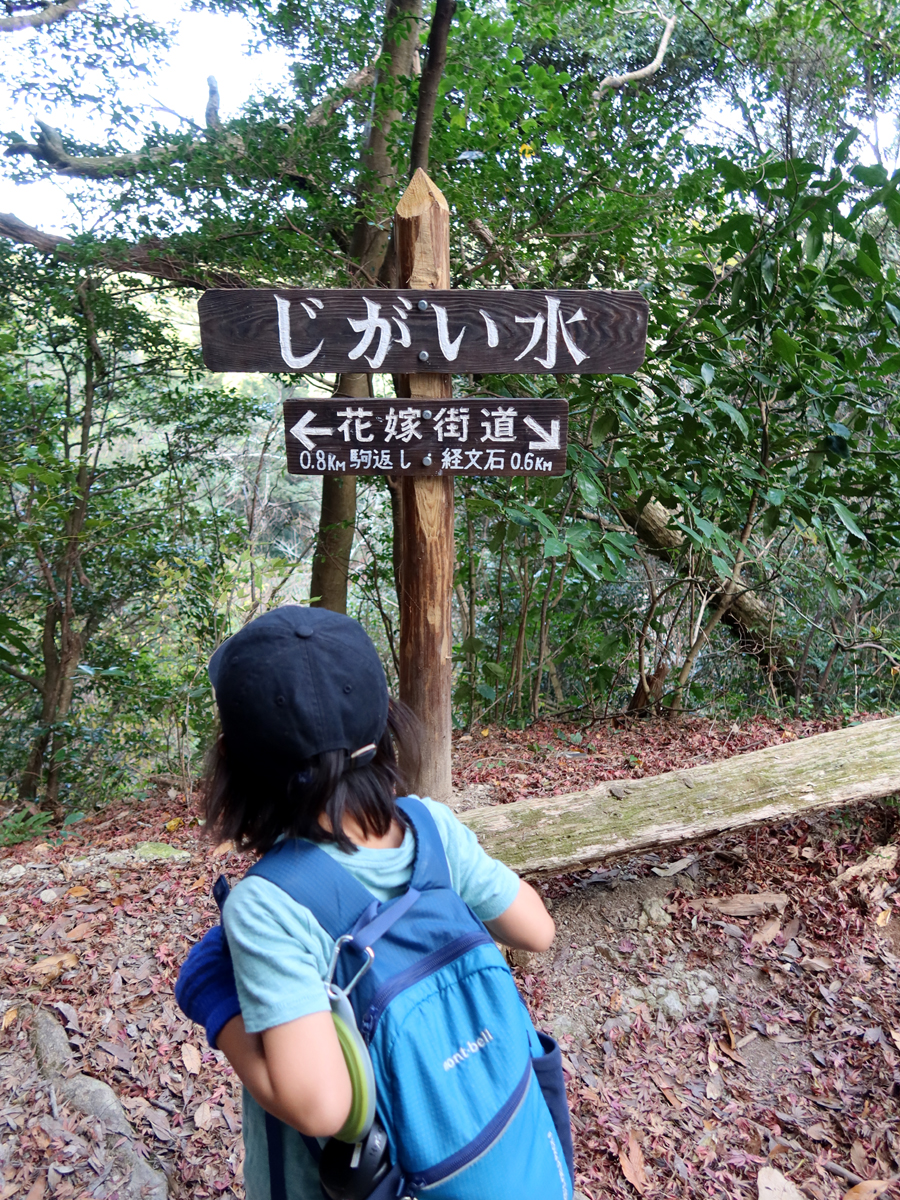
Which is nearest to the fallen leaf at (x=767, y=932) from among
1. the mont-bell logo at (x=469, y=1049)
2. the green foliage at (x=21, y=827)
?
the mont-bell logo at (x=469, y=1049)

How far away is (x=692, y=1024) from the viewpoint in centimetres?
261

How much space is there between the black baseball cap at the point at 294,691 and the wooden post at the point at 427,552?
5.39 ft

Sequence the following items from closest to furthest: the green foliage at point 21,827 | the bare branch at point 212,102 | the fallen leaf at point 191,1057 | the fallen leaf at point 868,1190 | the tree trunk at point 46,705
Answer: the fallen leaf at point 868,1190 → the fallen leaf at point 191,1057 → the green foliage at point 21,827 → the bare branch at point 212,102 → the tree trunk at point 46,705

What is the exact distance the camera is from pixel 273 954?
0.92 m

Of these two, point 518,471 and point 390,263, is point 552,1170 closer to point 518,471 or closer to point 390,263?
point 518,471

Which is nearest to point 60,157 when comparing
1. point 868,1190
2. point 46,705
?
point 46,705

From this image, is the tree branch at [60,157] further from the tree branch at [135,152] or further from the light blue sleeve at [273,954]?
the light blue sleeve at [273,954]

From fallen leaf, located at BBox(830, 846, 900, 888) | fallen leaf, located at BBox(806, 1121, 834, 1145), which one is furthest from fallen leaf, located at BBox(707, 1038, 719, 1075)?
fallen leaf, located at BBox(830, 846, 900, 888)

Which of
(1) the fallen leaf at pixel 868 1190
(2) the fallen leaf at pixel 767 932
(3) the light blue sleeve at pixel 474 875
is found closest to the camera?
(3) the light blue sleeve at pixel 474 875

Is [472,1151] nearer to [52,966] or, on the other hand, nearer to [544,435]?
[544,435]

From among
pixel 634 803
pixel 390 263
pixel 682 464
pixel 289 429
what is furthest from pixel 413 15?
pixel 634 803

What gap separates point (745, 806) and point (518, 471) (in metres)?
1.60

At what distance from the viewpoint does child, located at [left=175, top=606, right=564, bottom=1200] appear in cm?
91

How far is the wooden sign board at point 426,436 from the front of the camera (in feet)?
8.27
